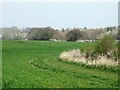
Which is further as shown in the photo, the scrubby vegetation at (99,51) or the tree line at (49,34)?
the tree line at (49,34)

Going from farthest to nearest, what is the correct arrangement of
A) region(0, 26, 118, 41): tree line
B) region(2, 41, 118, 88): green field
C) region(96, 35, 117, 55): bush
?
region(0, 26, 118, 41): tree line < region(96, 35, 117, 55): bush < region(2, 41, 118, 88): green field

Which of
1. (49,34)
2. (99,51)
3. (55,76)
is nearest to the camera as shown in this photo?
(55,76)

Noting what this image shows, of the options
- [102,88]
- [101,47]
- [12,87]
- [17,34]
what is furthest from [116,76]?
[17,34]

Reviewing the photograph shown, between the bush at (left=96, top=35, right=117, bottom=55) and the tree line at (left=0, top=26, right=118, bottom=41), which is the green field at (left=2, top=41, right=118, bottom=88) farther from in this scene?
the tree line at (left=0, top=26, right=118, bottom=41)

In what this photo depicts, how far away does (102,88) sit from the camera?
14398 mm

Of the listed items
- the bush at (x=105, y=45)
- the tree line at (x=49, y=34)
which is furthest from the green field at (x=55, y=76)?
the tree line at (x=49, y=34)

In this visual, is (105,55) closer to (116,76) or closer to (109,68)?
(109,68)

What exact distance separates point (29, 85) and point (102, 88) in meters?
3.48

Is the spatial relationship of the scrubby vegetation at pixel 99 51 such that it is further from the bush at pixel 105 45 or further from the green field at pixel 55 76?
the green field at pixel 55 76

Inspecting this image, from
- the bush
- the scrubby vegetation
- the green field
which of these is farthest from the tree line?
the green field

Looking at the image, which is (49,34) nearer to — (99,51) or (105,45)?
(105,45)

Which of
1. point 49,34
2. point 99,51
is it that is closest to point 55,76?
point 99,51

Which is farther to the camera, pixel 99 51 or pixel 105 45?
pixel 105 45

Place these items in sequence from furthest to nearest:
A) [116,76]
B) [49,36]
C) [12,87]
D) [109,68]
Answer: [49,36] < [109,68] < [116,76] < [12,87]
